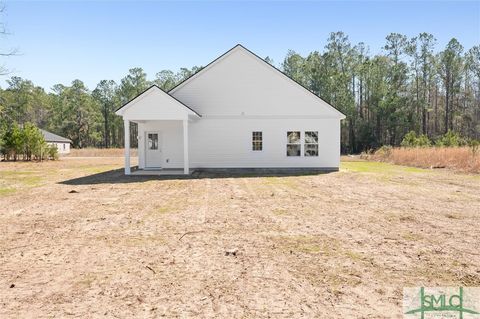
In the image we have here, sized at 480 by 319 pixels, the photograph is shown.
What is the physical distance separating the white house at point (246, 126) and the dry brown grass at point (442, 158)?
613 centimetres

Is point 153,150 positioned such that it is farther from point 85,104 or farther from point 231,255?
point 85,104

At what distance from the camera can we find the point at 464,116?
5203 cm

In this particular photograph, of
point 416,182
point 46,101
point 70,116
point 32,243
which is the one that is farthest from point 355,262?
point 46,101

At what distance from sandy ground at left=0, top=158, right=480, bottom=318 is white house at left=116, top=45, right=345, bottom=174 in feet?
31.1

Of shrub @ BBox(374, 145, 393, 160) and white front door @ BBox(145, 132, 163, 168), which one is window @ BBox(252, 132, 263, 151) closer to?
white front door @ BBox(145, 132, 163, 168)

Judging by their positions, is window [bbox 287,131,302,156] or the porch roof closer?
the porch roof

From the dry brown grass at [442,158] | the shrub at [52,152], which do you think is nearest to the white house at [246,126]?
the dry brown grass at [442,158]

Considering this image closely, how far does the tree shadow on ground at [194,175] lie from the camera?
584 inches

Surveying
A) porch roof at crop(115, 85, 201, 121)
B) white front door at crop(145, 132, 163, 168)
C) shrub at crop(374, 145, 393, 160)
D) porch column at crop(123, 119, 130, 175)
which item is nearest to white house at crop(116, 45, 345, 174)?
white front door at crop(145, 132, 163, 168)

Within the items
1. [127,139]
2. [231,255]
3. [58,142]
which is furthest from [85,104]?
[231,255]

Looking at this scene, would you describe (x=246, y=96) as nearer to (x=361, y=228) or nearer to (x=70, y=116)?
(x=361, y=228)

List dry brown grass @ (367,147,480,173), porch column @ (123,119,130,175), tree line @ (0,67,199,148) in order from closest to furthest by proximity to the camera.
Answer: porch column @ (123,119,130,175) < dry brown grass @ (367,147,480,173) < tree line @ (0,67,199,148)

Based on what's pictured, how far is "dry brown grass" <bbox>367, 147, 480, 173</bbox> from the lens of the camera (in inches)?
694

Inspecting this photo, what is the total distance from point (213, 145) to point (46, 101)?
67208 millimetres
